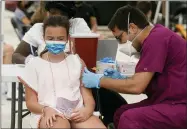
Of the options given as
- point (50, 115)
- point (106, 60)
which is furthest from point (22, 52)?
point (50, 115)

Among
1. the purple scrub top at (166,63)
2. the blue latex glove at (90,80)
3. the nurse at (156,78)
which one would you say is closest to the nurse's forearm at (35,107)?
the blue latex glove at (90,80)

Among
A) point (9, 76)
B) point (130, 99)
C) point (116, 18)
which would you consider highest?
point (116, 18)

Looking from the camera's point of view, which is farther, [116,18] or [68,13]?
[68,13]

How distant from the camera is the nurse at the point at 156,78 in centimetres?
271

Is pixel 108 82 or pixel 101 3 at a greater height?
pixel 108 82

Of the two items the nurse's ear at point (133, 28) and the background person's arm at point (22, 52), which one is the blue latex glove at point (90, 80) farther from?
the background person's arm at point (22, 52)

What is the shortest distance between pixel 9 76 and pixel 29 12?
399 cm

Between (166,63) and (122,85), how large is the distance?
0.95ft

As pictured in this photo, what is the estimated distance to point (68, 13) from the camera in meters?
3.64

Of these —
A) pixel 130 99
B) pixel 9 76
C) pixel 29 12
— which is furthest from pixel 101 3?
pixel 9 76

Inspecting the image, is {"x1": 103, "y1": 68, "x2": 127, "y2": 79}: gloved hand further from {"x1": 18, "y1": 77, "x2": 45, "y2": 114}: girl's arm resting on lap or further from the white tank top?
{"x1": 18, "y1": 77, "x2": 45, "y2": 114}: girl's arm resting on lap

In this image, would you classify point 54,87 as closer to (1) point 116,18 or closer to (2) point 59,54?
(2) point 59,54

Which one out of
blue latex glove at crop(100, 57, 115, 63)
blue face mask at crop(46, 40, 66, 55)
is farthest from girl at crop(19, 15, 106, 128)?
blue latex glove at crop(100, 57, 115, 63)

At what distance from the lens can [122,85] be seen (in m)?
2.79
